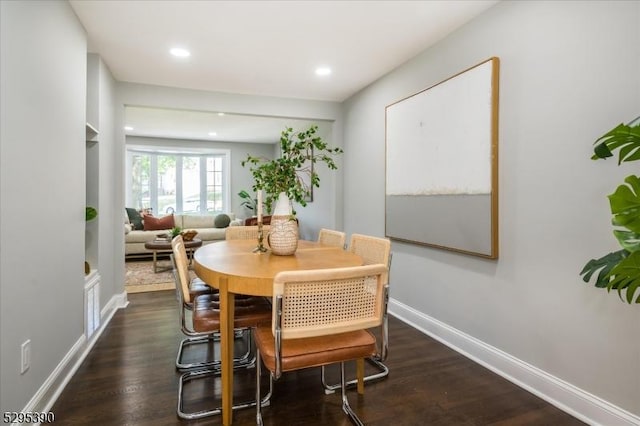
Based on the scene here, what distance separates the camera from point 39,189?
172cm

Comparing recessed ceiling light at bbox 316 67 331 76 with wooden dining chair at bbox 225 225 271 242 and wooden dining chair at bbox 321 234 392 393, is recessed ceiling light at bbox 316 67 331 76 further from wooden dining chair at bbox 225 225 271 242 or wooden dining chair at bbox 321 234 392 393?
wooden dining chair at bbox 321 234 392 393

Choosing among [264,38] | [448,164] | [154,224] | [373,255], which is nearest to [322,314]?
[373,255]

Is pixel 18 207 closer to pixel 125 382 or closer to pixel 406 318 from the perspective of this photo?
pixel 125 382

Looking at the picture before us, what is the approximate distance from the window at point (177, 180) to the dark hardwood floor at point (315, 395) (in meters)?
5.57

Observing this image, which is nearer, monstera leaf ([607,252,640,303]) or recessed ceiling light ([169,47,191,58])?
monstera leaf ([607,252,640,303])

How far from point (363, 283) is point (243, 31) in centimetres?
212

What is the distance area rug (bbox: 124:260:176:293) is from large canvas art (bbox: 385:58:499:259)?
3032 millimetres

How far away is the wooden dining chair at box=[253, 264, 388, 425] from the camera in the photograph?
4.29 ft

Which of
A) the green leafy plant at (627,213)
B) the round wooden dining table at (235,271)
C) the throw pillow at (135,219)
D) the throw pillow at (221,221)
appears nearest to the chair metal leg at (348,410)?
the round wooden dining table at (235,271)

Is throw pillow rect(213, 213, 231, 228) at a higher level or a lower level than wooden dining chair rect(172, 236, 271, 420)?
higher

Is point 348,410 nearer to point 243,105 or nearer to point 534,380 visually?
point 534,380

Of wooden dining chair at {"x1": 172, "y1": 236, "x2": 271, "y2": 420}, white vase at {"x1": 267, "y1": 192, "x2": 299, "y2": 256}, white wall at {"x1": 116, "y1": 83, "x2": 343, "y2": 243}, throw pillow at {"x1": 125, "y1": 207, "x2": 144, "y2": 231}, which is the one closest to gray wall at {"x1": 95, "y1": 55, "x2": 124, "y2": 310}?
white wall at {"x1": 116, "y1": 83, "x2": 343, "y2": 243}

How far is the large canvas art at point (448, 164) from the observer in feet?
7.32

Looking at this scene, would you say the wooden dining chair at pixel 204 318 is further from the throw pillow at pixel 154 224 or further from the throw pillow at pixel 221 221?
the throw pillow at pixel 221 221
